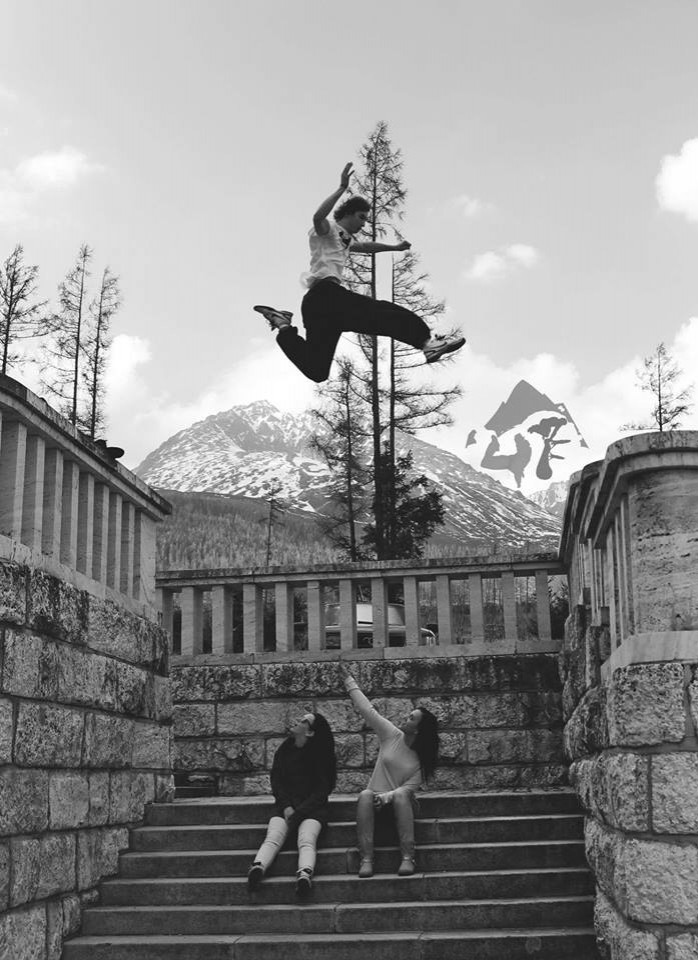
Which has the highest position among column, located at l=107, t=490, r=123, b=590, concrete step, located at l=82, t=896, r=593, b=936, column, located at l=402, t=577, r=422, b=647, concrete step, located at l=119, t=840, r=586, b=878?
column, located at l=107, t=490, r=123, b=590

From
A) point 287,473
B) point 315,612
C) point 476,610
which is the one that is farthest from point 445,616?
point 287,473

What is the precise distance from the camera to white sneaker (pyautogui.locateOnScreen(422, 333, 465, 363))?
6512mm

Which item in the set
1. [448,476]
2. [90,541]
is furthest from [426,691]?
[448,476]

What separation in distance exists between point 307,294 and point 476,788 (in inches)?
201

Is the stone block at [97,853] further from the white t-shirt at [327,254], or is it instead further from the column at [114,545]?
the white t-shirt at [327,254]

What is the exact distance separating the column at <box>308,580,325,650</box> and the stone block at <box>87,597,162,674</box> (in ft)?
6.49

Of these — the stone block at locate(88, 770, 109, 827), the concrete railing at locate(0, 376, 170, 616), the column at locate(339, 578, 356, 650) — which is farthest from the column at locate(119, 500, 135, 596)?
the column at locate(339, 578, 356, 650)

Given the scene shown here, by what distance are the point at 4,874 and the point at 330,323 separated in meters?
3.47

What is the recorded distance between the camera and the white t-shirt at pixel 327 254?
6.20 metres

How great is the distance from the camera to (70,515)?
7.09 metres

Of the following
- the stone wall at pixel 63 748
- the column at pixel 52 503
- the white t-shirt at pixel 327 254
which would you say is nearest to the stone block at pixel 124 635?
the stone wall at pixel 63 748

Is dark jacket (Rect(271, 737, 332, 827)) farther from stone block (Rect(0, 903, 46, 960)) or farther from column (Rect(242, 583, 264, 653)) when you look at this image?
column (Rect(242, 583, 264, 653))

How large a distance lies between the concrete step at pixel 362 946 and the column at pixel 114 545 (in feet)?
8.06

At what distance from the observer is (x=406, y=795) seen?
7.18 metres
